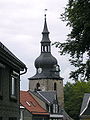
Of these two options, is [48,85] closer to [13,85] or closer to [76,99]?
[76,99]

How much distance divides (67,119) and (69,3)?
6822 centimetres

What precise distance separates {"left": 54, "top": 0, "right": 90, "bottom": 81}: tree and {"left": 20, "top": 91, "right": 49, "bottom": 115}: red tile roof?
134 feet

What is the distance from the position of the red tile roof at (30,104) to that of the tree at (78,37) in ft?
134

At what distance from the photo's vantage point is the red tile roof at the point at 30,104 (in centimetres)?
6675

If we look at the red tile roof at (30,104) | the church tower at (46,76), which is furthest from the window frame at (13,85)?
the church tower at (46,76)

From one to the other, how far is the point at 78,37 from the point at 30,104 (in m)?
48.2

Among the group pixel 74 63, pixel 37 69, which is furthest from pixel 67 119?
pixel 74 63

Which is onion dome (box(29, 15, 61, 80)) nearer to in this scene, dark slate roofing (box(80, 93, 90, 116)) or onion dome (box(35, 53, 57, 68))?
onion dome (box(35, 53, 57, 68))

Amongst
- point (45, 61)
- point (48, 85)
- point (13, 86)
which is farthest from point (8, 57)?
point (48, 85)

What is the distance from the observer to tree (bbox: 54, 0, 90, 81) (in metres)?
21.7

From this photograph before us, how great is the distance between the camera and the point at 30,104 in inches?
2788

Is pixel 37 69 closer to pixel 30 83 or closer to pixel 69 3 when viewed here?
pixel 30 83

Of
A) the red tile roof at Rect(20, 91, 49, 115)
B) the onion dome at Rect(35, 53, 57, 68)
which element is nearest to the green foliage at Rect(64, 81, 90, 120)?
the onion dome at Rect(35, 53, 57, 68)

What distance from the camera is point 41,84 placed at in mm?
107500
